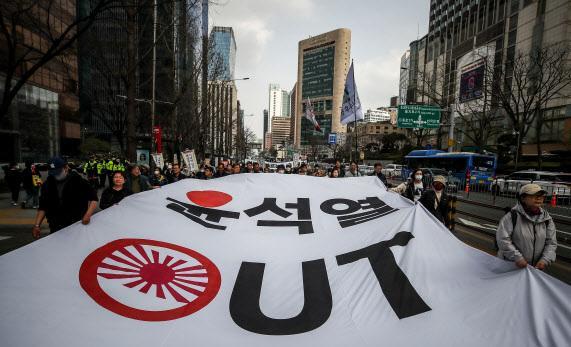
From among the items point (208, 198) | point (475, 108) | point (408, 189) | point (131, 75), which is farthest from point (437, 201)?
point (475, 108)

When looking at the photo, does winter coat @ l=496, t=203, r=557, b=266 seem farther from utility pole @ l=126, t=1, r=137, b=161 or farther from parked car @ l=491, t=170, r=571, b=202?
utility pole @ l=126, t=1, r=137, b=161

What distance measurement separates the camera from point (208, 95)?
2645 centimetres

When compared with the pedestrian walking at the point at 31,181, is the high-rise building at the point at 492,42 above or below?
above

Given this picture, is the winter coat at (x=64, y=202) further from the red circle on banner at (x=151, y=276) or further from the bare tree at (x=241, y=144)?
the bare tree at (x=241, y=144)

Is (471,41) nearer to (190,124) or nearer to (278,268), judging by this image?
(190,124)

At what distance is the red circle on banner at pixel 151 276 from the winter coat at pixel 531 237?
3.15 metres

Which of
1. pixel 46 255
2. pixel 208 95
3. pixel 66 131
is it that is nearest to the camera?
pixel 46 255

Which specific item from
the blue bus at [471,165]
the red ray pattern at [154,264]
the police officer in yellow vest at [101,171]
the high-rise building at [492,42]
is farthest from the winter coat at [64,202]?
the high-rise building at [492,42]

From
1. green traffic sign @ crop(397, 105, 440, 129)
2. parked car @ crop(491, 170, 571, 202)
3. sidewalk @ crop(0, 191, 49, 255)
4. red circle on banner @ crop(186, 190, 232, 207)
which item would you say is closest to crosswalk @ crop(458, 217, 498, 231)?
parked car @ crop(491, 170, 571, 202)

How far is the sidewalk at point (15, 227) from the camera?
21.8 feet

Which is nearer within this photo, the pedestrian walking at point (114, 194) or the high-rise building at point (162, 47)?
the pedestrian walking at point (114, 194)

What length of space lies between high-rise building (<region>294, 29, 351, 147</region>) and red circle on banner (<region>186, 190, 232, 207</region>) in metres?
81.6

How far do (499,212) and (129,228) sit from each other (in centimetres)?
1408

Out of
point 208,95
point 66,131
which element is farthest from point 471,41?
point 66,131
